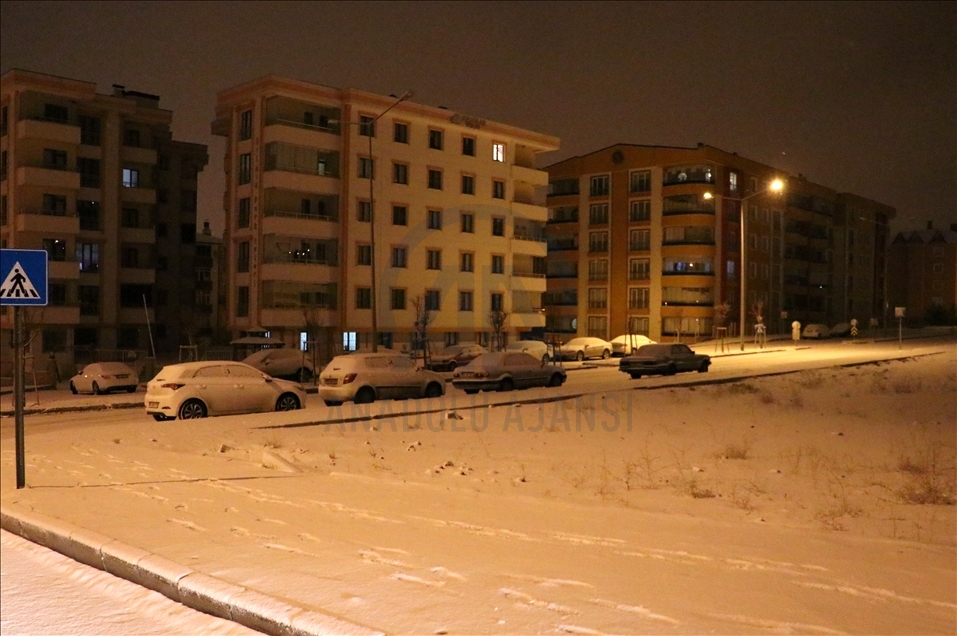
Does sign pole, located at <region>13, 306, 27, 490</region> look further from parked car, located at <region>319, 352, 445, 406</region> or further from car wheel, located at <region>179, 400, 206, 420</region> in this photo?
parked car, located at <region>319, 352, 445, 406</region>

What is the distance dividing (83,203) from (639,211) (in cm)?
4912

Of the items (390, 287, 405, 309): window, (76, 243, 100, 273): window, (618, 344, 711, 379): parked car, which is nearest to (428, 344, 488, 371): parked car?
(618, 344, 711, 379): parked car

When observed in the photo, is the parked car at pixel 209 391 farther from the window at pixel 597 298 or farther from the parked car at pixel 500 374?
the window at pixel 597 298

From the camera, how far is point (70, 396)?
111 feet

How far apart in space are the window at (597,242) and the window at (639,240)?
8.65ft

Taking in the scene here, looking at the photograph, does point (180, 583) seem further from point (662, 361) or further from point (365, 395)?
point (662, 361)

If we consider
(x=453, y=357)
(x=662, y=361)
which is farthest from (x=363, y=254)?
(x=662, y=361)

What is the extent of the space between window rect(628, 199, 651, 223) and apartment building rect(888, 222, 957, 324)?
2269cm

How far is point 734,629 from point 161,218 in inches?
2739

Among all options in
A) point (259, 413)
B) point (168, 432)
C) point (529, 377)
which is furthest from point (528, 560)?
point (529, 377)

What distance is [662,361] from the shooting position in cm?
3591

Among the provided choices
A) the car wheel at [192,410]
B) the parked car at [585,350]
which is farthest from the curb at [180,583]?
the parked car at [585,350]

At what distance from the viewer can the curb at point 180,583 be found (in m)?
5.84

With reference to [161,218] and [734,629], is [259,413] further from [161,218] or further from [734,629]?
[161,218]
